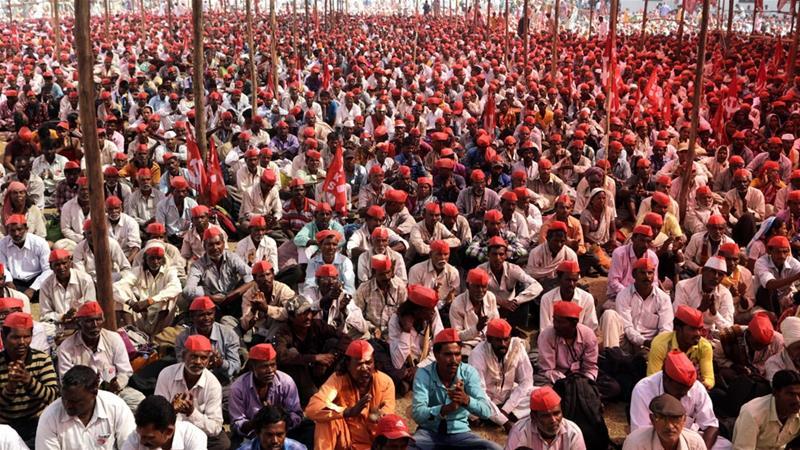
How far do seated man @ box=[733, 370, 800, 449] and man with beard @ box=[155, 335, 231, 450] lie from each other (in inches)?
131

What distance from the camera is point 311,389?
651 centimetres

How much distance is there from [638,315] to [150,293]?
4418 millimetres

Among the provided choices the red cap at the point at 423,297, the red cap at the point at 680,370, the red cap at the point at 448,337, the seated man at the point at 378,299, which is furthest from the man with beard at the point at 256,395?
the red cap at the point at 680,370

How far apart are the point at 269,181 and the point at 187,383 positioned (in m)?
4.82

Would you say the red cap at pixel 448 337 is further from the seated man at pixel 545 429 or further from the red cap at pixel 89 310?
the red cap at pixel 89 310

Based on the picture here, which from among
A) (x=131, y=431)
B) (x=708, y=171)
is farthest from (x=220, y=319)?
(x=708, y=171)

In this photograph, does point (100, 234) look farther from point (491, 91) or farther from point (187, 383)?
point (491, 91)

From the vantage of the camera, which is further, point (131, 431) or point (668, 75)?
point (668, 75)

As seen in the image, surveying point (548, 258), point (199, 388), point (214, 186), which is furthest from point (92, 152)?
point (548, 258)

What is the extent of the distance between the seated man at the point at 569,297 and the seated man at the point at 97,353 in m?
3.27

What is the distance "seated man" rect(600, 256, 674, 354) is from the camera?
698 centimetres

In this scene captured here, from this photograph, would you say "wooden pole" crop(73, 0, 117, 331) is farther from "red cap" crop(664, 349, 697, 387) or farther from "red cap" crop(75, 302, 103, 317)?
"red cap" crop(664, 349, 697, 387)

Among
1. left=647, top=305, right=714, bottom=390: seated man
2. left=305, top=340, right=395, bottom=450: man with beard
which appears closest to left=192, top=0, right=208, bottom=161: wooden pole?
left=305, top=340, right=395, bottom=450: man with beard

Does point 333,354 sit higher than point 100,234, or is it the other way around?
point 100,234
